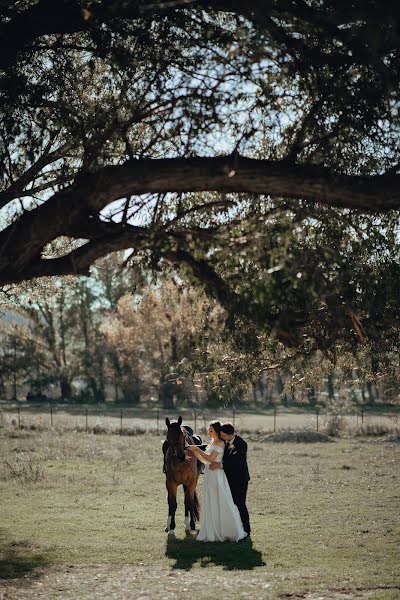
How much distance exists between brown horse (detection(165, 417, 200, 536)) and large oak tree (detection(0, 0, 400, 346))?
421 centimetres

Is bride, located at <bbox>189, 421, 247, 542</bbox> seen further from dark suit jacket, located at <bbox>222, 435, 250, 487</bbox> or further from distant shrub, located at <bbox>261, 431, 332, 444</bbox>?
distant shrub, located at <bbox>261, 431, 332, 444</bbox>

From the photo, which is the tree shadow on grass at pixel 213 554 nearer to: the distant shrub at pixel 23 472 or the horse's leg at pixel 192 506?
the horse's leg at pixel 192 506

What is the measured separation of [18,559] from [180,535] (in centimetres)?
317

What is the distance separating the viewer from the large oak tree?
8547 millimetres

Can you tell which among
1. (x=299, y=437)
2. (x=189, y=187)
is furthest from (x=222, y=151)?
(x=299, y=437)

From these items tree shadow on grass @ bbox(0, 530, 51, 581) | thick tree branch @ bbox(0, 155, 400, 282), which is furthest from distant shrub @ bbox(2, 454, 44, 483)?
thick tree branch @ bbox(0, 155, 400, 282)

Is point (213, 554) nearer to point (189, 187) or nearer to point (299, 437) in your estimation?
point (189, 187)

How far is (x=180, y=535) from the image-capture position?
1462 centimetres

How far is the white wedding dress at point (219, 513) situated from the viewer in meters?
13.6

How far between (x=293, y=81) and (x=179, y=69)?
1411 millimetres

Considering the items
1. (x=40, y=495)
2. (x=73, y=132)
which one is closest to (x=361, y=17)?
(x=73, y=132)

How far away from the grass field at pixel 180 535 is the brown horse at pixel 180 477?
14.8 inches

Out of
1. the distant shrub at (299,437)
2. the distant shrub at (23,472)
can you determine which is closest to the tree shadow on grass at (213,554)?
the distant shrub at (23,472)

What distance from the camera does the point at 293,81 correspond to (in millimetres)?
10133
